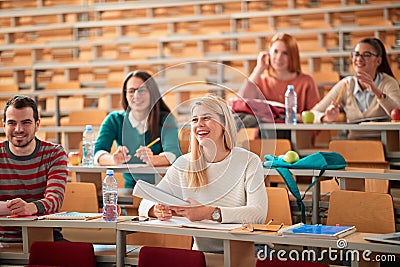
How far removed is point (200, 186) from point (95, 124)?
275 cm

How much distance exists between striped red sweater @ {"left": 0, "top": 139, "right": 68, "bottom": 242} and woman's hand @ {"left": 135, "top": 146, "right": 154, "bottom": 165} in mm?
358

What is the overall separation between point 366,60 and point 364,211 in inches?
61.9

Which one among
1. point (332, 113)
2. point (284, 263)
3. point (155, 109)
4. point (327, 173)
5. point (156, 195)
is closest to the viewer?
point (284, 263)

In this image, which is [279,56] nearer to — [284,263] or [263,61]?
[263,61]

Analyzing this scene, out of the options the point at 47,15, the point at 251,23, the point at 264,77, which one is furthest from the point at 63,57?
the point at 264,77

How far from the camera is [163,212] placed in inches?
107

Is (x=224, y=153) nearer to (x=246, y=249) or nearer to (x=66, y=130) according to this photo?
(x=246, y=249)

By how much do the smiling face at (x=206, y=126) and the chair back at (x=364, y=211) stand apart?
0.59 metres

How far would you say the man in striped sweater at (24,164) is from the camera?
304 cm

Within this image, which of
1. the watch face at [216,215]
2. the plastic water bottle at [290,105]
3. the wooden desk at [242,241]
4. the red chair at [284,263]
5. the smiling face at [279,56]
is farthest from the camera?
the smiling face at [279,56]

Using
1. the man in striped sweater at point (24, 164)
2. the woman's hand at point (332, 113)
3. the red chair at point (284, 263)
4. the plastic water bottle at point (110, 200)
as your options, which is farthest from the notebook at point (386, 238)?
the woman's hand at point (332, 113)

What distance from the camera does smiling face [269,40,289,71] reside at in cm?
453

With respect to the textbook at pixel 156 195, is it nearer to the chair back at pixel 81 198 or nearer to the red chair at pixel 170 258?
the red chair at pixel 170 258

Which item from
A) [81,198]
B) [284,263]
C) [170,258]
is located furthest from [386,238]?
[81,198]
